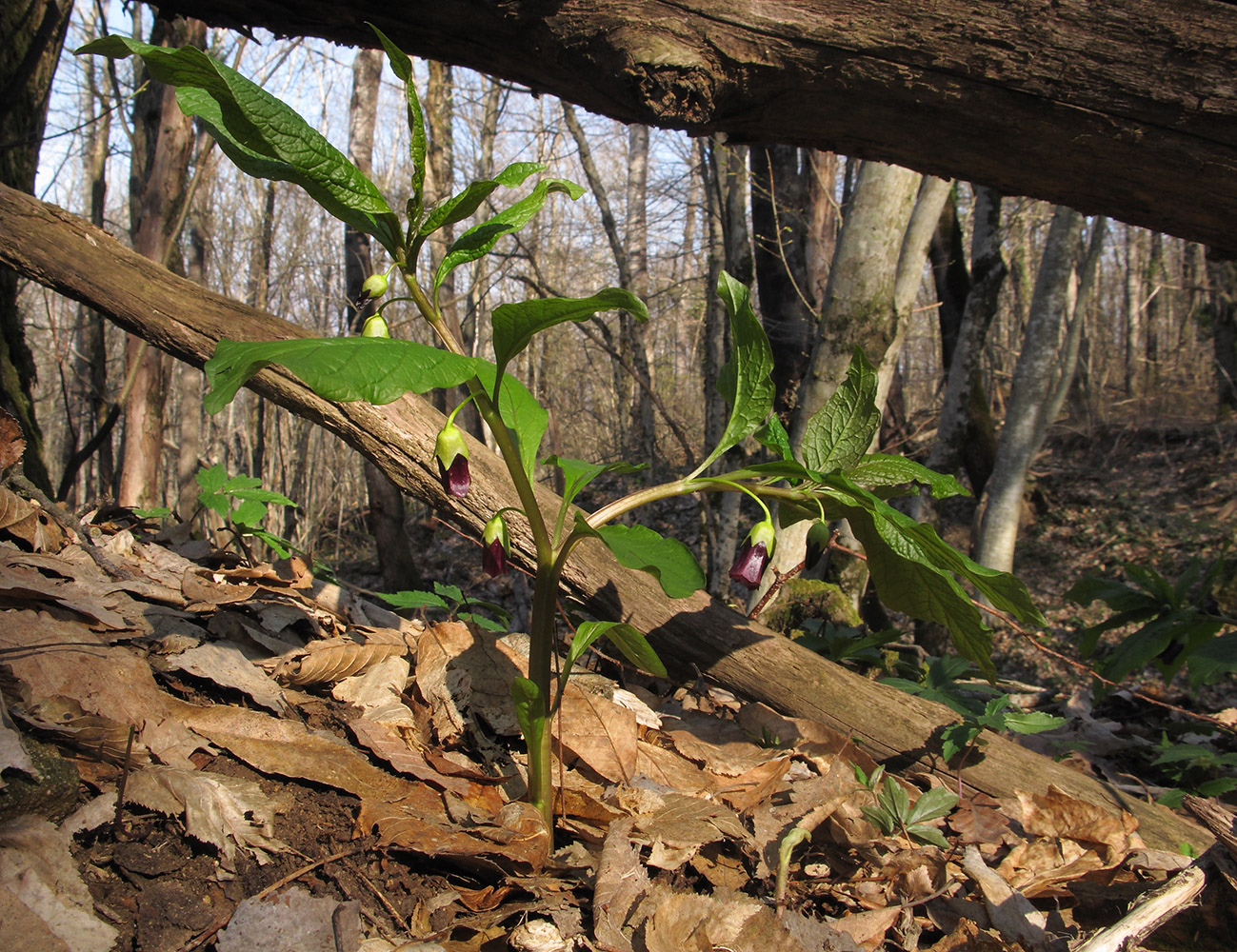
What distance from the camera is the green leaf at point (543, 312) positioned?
86 cm

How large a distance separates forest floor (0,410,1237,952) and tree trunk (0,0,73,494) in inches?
44.4

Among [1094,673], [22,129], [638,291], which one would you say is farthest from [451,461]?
[638,291]

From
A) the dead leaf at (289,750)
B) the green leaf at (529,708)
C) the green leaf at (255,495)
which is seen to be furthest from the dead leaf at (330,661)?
the green leaf at (255,495)

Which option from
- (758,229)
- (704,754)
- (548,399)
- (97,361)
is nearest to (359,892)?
(704,754)

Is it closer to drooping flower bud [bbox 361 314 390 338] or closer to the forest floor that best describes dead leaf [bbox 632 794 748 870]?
the forest floor

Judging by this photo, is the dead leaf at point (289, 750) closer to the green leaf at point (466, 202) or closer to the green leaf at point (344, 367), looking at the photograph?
the green leaf at point (344, 367)

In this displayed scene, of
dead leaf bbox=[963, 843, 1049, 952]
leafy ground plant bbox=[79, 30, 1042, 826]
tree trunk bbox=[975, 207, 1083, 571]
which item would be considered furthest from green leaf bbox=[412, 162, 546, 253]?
tree trunk bbox=[975, 207, 1083, 571]

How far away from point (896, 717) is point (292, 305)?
36.9 feet

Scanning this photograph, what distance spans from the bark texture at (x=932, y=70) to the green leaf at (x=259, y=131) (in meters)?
1.01

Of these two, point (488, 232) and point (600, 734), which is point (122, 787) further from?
point (488, 232)

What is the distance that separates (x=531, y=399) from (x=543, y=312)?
1.11 ft

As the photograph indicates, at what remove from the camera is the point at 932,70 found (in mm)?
1763

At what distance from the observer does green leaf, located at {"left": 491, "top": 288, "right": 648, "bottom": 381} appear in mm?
860

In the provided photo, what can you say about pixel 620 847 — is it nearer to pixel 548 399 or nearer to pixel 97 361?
pixel 97 361
